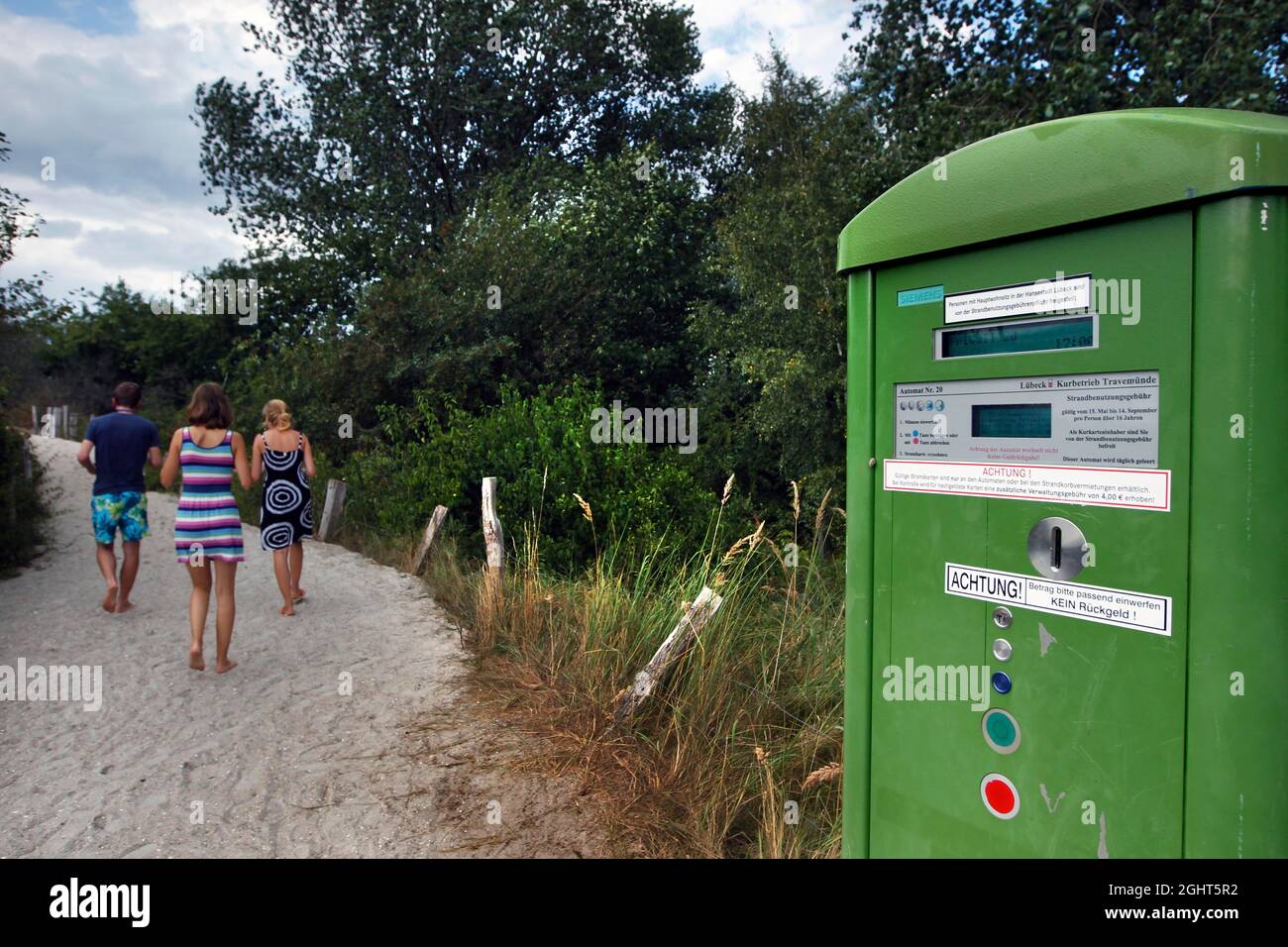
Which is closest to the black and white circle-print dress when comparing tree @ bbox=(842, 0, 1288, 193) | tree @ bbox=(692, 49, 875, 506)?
tree @ bbox=(692, 49, 875, 506)

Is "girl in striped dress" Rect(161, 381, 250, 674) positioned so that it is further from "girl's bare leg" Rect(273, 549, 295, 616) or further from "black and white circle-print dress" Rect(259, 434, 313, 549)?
"girl's bare leg" Rect(273, 549, 295, 616)

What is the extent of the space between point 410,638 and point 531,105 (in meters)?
17.3

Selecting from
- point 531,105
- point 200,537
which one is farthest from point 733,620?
point 531,105

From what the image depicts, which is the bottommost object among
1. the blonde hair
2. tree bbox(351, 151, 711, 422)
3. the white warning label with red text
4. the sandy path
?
the sandy path

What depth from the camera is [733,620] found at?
5.07 metres

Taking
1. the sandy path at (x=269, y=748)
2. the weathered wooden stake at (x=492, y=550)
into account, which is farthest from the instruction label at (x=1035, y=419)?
the weathered wooden stake at (x=492, y=550)

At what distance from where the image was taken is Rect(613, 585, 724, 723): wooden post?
179 inches

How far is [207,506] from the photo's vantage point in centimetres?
597

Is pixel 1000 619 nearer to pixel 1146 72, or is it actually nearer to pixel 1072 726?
pixel 1072 726

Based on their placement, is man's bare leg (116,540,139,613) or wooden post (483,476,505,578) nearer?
wooden post (483,476,505,578)

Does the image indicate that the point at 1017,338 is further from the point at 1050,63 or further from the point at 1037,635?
the point at 1050,63

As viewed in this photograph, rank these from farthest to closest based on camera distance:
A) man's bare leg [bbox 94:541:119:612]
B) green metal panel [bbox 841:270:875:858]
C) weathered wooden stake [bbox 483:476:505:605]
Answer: man's bare leg [bbox 94:541:119:612] → weathered wooden stake [bbox 483:476:505:605] → green metal panel [bbox 841:270:875:858]

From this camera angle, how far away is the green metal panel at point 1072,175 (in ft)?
6.38

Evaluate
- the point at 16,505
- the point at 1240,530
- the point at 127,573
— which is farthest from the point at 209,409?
the point at 1240,530
